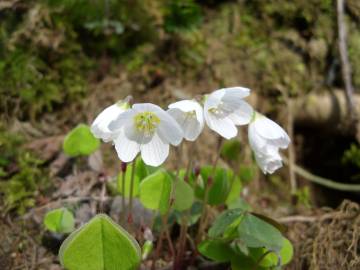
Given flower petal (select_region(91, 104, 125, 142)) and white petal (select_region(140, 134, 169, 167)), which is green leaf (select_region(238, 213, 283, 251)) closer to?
white petal (select_region(140, 134, 169, 167))

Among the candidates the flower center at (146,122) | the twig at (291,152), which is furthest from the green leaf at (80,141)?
the twig at (291,152)

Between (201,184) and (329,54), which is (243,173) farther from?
(329,54)

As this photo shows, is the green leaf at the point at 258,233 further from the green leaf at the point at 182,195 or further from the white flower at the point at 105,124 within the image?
the white flower at the point at 105,124

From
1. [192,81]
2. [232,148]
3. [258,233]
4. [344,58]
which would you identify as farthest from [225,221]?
[344,58]

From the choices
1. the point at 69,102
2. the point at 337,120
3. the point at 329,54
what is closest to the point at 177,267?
the point at 69,102

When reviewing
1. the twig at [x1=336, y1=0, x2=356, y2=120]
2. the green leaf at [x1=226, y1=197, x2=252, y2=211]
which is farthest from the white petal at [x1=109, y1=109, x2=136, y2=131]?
the twig at [x1=336, y1=0, x2=356, y2=120]

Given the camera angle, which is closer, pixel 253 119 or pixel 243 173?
pixel 253 119
